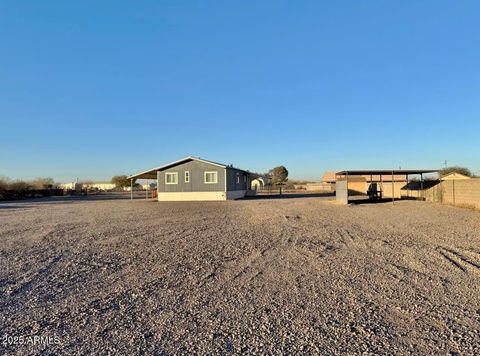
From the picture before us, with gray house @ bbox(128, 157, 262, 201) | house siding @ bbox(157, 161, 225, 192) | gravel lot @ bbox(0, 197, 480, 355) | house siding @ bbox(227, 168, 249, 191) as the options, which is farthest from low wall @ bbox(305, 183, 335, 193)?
gravel lot @ bbox(0, 197, 480, 355)

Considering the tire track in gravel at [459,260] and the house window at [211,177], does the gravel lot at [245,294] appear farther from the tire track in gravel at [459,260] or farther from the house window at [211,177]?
the house window at [211,177]

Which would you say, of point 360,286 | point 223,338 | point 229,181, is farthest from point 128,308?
point 229,181

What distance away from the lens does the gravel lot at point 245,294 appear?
10.1 ft

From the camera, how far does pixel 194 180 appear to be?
26906mm

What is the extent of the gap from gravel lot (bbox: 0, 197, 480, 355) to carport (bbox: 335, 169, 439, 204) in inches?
523

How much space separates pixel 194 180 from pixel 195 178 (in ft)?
0.64

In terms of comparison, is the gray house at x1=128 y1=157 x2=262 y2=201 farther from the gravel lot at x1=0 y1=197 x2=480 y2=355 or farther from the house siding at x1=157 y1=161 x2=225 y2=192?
the gravel lot at x1=0 y1=197 x2=480 y2=355

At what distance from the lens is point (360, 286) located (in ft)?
15.3

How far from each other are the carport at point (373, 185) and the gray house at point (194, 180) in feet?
29.4

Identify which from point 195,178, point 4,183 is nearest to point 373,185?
point 195,178

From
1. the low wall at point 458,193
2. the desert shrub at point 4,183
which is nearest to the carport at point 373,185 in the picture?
the low wall at point 458,193

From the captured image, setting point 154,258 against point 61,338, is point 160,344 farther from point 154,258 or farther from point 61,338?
A: point 154,258

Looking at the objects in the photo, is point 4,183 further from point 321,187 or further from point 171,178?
point 321,187

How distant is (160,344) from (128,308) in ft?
3.52
